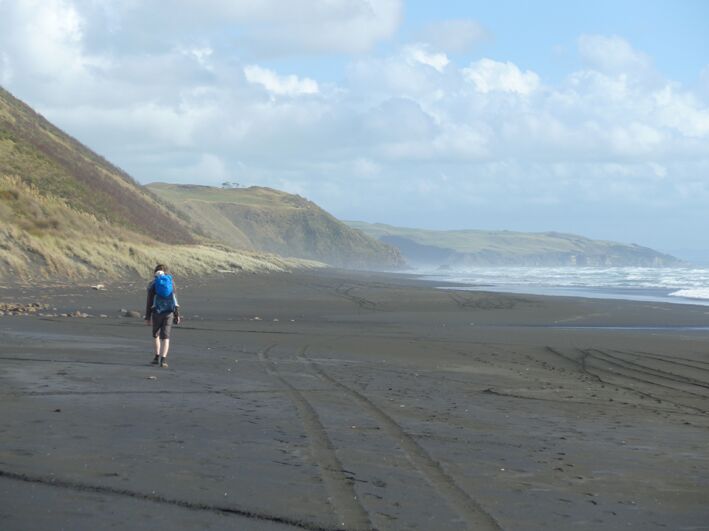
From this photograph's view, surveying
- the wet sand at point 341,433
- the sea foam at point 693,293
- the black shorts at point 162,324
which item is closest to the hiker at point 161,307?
the black shorts at point 162,324

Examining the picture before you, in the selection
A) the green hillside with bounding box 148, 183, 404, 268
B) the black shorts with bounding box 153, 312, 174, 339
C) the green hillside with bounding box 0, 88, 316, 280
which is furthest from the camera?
the green hillside with bounding box 148, 183, 404, 268

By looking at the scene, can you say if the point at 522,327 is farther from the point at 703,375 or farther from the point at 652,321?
the point at 703,375

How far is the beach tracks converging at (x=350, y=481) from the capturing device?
18.6ft

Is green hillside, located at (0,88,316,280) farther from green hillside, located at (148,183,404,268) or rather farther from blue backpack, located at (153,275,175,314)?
green hillside, located at (148,183,404,268)

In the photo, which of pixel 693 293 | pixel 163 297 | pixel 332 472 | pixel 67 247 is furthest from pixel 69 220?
pixel 332 472

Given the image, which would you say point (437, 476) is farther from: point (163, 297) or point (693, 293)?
point (693, 293)

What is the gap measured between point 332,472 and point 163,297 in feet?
23.9

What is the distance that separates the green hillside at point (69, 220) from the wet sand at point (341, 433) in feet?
48.4

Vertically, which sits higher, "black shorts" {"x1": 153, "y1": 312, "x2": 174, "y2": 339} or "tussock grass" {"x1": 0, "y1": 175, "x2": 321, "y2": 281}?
"tussock grass" {"x1": 0, "y1": 175, "x2": 321, "y2": 281}

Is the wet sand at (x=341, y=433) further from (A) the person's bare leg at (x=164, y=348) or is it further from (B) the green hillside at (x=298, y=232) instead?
(B) the green hillside at (x=298, y=232)

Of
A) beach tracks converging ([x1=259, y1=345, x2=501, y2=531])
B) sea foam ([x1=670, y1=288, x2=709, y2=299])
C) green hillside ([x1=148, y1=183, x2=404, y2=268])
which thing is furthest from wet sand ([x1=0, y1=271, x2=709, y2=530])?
green hillside ([x1=148, y1=183, x2=404, y2=268])

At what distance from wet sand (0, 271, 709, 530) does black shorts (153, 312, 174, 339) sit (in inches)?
19.6

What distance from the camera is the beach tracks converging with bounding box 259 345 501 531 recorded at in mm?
5684

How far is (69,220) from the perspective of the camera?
38.4 m
